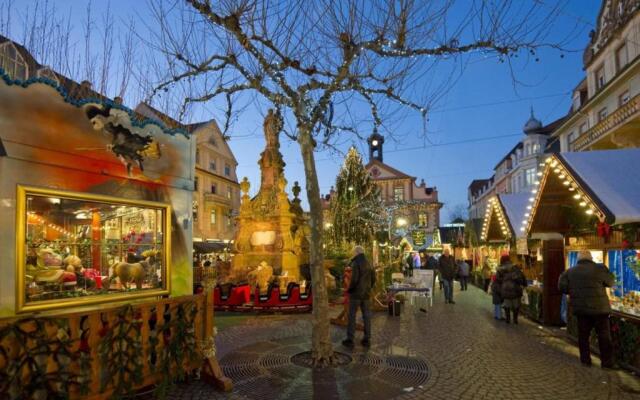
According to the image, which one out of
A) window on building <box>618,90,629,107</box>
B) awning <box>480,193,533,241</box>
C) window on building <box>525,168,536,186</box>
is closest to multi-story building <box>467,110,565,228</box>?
window on building <box>525,168,536,186</box>

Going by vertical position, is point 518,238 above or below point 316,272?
above

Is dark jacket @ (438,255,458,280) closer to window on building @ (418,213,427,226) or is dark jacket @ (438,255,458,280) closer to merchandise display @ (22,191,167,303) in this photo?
merchandise display @ (22,191,167,303)

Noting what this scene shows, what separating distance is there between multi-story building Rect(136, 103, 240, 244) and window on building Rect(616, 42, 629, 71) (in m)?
29.3

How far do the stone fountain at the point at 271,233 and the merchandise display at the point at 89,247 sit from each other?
428 inches

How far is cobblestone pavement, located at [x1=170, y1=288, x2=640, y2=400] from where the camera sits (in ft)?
18.7

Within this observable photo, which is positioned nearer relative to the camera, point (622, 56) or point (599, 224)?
point (599, 224)

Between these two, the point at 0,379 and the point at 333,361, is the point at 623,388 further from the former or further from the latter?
the point at 0,379

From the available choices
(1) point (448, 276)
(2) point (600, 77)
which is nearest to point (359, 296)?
(1) point (448, 276)

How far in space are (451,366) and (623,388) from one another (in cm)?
222

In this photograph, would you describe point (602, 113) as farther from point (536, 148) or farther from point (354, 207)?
Answer: point (536, 148)

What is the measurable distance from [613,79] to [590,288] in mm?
20535

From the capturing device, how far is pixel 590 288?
6.87 meters

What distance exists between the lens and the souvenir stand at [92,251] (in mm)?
4348

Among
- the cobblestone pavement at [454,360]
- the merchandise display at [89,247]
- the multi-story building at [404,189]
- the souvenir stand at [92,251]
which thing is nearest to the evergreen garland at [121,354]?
the souvenir stand at [92,251]
